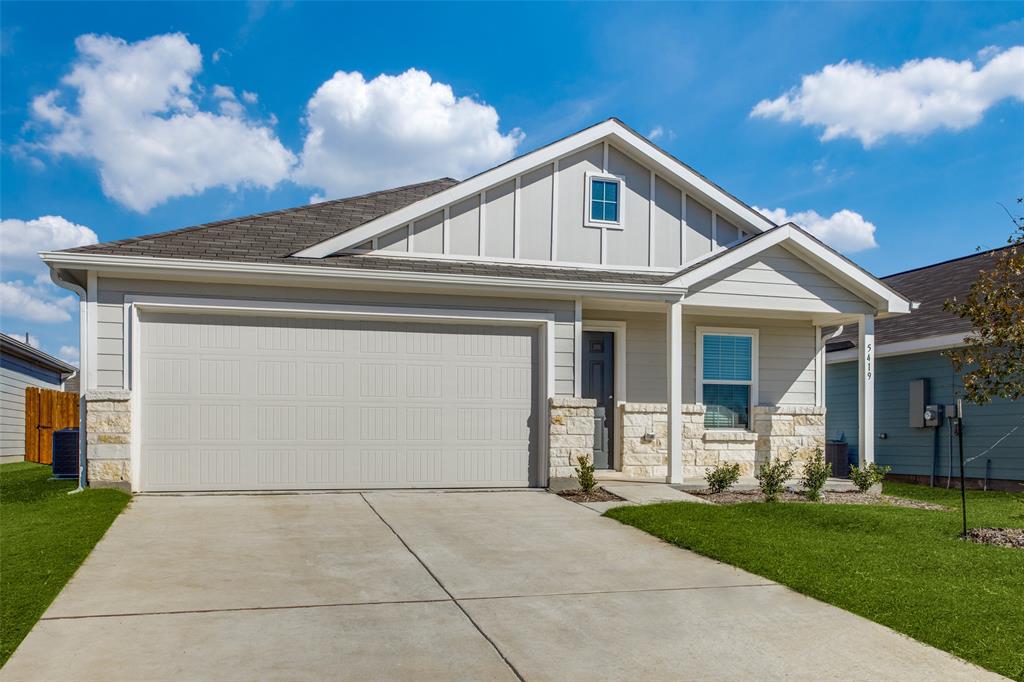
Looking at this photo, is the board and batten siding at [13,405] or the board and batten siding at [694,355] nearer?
the board and batten siding at [694,355]

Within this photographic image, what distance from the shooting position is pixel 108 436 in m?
10.0

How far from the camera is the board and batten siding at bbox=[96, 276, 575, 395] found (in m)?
10.1

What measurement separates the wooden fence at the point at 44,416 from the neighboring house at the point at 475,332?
982 centimetres

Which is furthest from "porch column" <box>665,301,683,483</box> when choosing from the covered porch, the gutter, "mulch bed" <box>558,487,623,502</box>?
"mulch bed" <box>558,487,623,502</box>

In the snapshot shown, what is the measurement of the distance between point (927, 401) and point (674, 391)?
641 centimetres

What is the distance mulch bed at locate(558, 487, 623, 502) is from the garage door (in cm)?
→ 83

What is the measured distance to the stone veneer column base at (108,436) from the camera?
9.98m

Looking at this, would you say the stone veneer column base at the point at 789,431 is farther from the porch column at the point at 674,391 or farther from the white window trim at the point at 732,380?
the porch column at the point at 674,391

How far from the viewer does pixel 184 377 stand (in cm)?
1047

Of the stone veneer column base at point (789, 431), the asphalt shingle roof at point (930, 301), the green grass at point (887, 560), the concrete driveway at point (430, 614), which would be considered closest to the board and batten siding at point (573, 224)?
Result: the stone veneer column base at point (789, 431)

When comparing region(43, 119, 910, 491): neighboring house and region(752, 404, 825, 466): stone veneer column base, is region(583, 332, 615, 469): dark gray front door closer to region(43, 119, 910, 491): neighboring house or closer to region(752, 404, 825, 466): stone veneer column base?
region(43, 119, 910, 491): neighboring house

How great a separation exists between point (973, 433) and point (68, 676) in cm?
1486

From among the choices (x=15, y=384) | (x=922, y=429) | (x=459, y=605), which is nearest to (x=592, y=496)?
(x=459, y=605)

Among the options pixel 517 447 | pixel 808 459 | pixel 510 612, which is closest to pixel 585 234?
pixel 517 447
